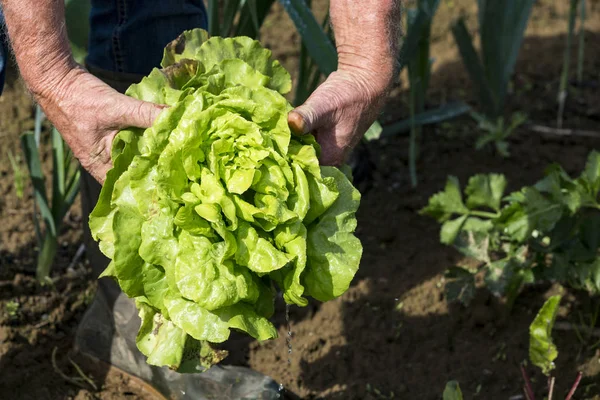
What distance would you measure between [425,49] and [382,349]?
104 centimetres

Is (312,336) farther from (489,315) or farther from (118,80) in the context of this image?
(118,80)

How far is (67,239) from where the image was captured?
8.54 feet

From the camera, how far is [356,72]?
152 centimetres

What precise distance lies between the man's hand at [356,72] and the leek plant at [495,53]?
1.21 metres

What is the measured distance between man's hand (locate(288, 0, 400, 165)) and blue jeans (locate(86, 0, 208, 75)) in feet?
1.60

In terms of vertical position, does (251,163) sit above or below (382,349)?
above

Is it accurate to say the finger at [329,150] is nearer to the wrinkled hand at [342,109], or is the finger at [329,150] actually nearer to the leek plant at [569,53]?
the wrinkled hand at [342,109]

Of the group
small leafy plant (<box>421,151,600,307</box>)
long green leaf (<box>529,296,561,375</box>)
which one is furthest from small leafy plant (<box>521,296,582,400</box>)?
small leafy plant (<box>421,151,600,307</box>)

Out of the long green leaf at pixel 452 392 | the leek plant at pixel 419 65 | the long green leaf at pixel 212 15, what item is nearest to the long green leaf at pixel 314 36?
the long green leaf at pixel 212 15

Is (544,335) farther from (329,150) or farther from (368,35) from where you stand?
(368,35)

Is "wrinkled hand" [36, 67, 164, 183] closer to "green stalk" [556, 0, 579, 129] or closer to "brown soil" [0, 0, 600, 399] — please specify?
"brown soil" [0, 0, 600, 399]

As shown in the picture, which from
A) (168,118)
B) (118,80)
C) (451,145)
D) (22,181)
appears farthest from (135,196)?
(451,145)

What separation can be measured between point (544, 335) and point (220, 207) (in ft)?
2.58

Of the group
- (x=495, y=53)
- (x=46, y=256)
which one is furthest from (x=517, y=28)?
(x=46, y=256)
